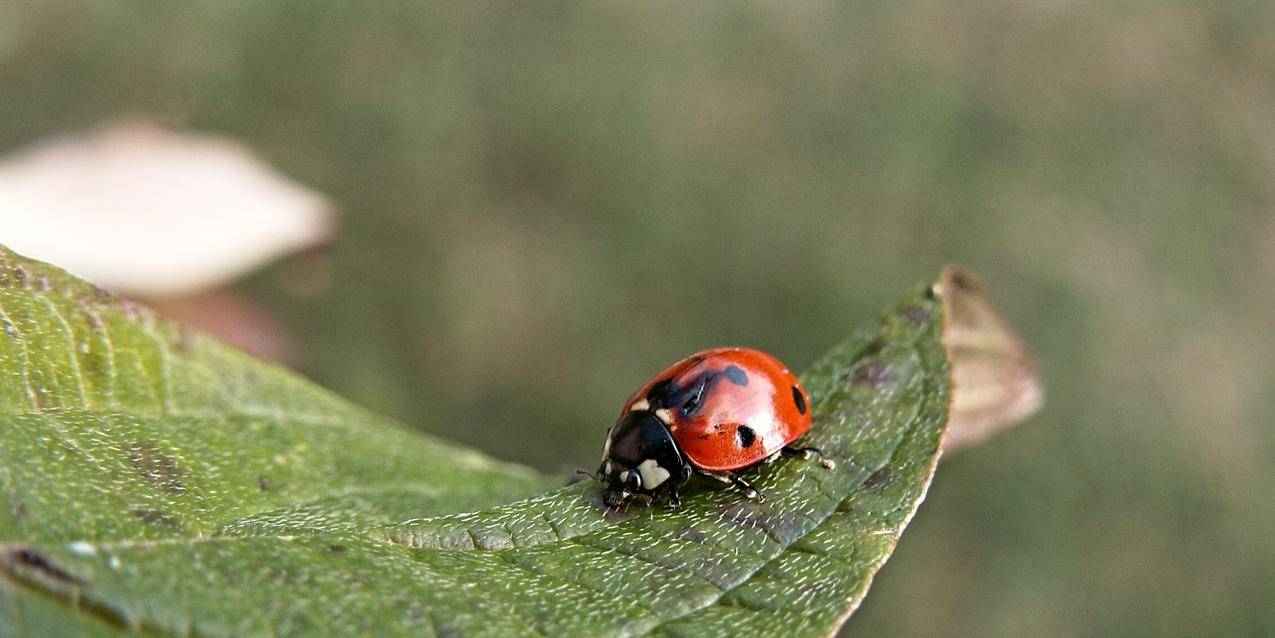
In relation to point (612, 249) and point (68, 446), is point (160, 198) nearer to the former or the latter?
point (612, 249)

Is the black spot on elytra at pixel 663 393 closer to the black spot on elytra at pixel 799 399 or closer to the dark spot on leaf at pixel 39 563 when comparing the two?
the black spot on elytra at pixel 799 399

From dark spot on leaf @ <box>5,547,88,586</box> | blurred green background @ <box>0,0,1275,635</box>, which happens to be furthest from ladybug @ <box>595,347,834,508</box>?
blurred green background @ <box>0,0,1275,635</box>

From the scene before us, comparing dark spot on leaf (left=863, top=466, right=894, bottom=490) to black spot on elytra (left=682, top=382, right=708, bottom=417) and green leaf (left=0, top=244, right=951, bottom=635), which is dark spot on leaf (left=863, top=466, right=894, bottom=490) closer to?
green leaf (left=0, top=244, right=951, bottom=635)

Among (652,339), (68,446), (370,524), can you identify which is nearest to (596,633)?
(370,524)

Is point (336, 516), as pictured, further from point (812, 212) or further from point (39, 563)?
point (812, 212)

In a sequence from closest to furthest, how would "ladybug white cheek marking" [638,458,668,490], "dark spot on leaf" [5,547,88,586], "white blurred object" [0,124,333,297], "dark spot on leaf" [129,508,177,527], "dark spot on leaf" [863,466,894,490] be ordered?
"dark spot on leaf" [5,547,88,586], "dark spot on leaf" [129,508,177,527], "dark spot on leaf" [863,466,894,490], "ladybug white cheek marking" [638,458,668,490], "white blurred object" [0,124,333,297]

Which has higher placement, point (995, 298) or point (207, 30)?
point (207, 30)
